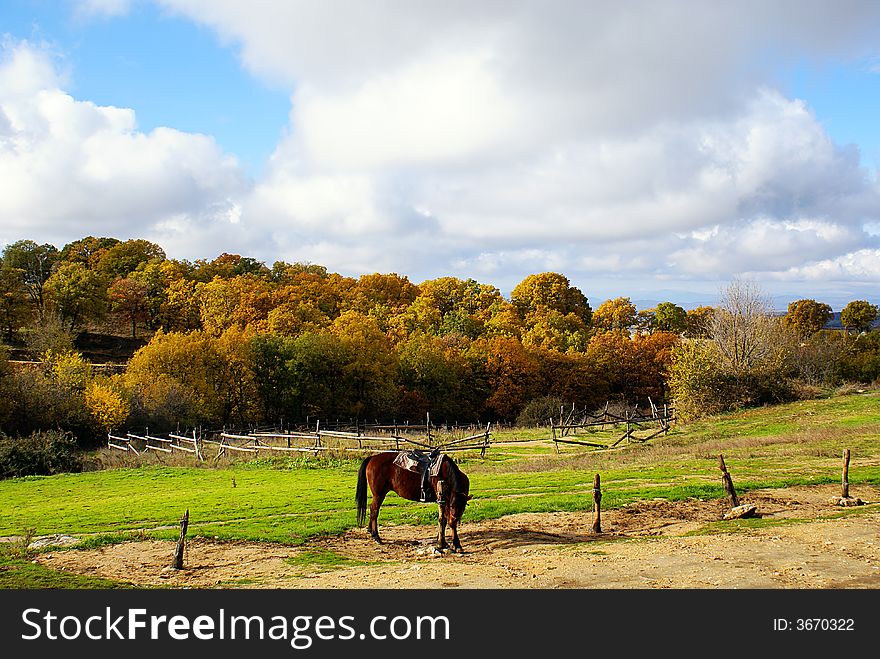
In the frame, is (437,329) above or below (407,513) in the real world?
above

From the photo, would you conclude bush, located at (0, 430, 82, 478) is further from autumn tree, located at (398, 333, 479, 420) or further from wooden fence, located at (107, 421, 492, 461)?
autumn tree, located at (398, 333, 479, 420)

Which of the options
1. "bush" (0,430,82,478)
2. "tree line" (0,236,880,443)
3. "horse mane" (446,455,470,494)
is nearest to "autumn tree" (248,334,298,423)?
"tree line" (0,236,880,443)

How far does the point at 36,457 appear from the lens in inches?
1545

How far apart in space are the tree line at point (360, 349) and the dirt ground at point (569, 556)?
33440 millimetres

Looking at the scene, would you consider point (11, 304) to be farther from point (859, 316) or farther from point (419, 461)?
point (859, 316)

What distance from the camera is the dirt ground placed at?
10500mm

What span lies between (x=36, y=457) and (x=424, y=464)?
34.9m

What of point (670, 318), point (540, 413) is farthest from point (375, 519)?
point (670, 318)

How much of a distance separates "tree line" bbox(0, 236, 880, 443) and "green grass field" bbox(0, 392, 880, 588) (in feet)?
42.1

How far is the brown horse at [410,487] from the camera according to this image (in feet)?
45.5
